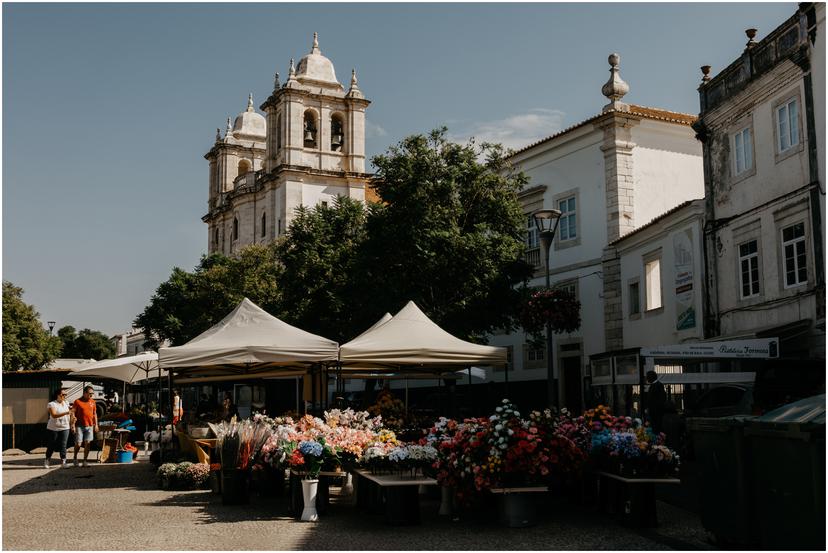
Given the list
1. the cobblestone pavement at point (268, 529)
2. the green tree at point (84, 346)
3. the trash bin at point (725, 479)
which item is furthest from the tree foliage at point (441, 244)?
the green tree at point (84, 346)

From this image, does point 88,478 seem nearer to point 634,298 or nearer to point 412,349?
point 412,349

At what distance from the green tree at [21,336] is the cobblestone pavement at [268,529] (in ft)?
124

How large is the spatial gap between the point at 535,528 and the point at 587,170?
22.9m

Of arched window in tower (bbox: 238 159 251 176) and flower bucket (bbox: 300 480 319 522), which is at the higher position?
arched window in tower (bbox: 238 159 251 176)

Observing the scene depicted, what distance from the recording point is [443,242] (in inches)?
1001

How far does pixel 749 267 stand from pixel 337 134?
148 feet

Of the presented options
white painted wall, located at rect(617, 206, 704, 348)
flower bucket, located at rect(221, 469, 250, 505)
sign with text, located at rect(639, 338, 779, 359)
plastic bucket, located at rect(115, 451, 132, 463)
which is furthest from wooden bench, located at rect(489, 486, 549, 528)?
white painted wall, located at rect(617, 206, 704, 348)

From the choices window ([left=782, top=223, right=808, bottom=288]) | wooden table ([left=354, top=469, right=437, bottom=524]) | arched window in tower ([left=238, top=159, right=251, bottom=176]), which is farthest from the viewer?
arched window in tower ([left=238, top=159, right=251, bottom=176])

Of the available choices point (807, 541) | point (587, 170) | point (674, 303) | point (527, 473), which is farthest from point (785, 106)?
point (807, 541)

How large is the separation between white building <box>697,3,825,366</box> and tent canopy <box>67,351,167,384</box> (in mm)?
14397

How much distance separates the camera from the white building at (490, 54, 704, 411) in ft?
97.6

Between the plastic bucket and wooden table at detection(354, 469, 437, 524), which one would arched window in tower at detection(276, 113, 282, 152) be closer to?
the plastic bucket

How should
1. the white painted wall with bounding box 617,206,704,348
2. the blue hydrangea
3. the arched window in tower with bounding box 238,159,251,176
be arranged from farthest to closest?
the arched window in tower with bounding box 238,159,251,176
the white painted wall with bounding box 617,206,704,348
the blue hydrangea

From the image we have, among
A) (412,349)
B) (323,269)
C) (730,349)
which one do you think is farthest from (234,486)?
(323,269)
